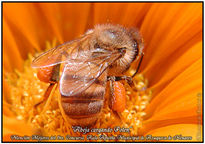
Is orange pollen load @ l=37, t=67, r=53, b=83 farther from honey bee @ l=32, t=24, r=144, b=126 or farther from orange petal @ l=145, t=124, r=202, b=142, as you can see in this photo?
orange petal @ l=145, t=124, r=202, b=142

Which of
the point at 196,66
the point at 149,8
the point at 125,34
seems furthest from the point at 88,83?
the point at 149,8

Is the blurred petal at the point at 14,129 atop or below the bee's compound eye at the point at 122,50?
below

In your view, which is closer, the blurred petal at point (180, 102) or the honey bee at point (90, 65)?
the honey bee at point (90, 65)

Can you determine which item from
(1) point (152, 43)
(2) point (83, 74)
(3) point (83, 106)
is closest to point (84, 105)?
(3) point (83, 106)

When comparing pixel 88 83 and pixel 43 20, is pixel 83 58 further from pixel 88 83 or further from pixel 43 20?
pixel 43 20

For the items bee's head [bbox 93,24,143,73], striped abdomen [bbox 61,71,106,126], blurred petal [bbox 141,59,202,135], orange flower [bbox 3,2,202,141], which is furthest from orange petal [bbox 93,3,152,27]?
striped abdomen [bbox 61,71,106,126]

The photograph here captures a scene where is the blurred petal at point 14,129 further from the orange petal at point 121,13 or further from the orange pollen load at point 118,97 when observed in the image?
the orange petal at point 121,13

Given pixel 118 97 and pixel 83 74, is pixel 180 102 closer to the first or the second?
pixel 118 97

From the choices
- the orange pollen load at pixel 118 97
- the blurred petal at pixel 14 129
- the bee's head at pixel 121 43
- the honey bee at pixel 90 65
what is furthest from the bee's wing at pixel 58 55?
the blurred petal at pixel 14 129
